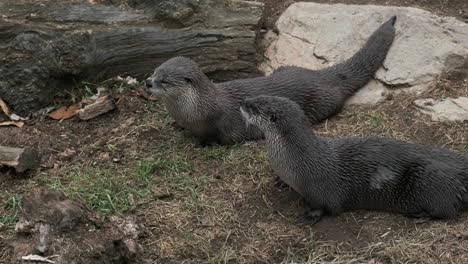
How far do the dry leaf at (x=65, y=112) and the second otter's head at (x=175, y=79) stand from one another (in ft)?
2.52

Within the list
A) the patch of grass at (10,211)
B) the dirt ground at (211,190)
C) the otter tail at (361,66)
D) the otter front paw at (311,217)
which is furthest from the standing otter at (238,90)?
the patch of grass at (10,211)

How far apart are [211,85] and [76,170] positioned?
1.02 m

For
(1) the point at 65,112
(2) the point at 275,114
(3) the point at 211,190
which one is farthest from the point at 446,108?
(1) the point at 65,112

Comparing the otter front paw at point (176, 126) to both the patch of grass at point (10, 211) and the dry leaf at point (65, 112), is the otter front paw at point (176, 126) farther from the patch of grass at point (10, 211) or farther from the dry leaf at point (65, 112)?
the patch of grass at point (10, 211)

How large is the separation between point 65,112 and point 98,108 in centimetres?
26

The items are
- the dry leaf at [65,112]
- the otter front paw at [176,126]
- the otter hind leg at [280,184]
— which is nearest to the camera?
the otter hind leg at [280,184]

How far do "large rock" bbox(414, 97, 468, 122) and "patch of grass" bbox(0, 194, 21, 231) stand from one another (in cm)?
258

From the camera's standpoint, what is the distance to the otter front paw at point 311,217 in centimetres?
329

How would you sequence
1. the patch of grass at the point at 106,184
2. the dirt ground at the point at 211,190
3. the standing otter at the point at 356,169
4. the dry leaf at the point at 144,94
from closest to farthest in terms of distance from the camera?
the dirt ground at the point at 211,190 < the standing otter at the point at 356,169 < the patch of grass at the point at 106,184 < the dry leaf at the point at 144,94

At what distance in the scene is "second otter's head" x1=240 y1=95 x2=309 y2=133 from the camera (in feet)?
10.7

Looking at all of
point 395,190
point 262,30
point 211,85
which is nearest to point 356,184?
point 395,190

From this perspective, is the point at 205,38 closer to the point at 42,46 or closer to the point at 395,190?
the point at 42,46

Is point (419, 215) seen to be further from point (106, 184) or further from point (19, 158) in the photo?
point (19, 158)

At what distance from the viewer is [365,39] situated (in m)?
4.73
